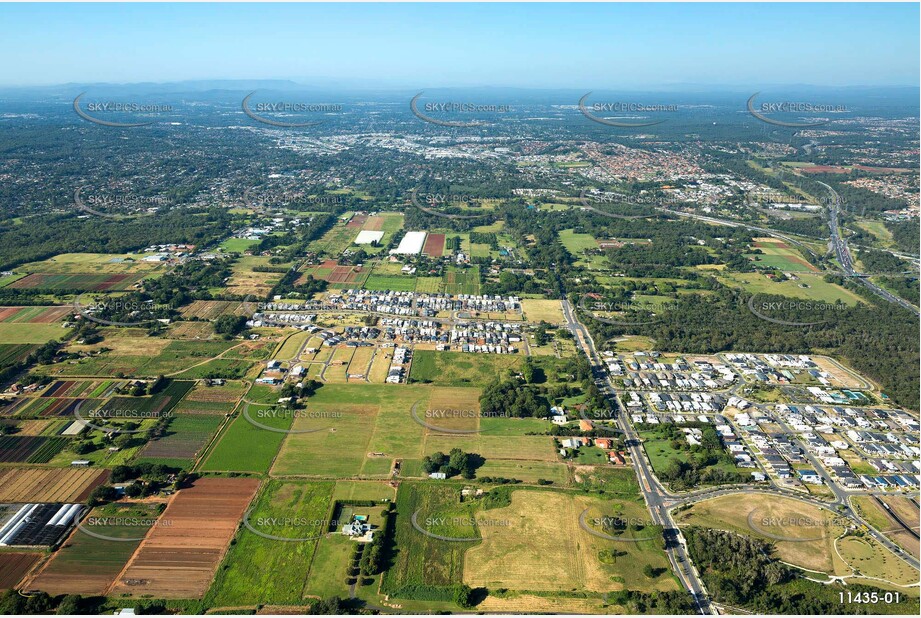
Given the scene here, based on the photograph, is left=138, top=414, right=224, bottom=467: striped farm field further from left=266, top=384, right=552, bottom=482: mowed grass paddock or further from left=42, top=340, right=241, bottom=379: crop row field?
left=42, top=340, right=241, bottom=379: crop row field

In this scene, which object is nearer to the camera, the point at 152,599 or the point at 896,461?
the point at 152,599

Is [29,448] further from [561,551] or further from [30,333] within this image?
[561,551]

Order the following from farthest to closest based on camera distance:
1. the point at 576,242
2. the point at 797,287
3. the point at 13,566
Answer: the point at 576,242 → the point at 797,287 → the point at 13,566

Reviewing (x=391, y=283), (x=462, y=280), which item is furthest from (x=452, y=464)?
(x=462, y=280)

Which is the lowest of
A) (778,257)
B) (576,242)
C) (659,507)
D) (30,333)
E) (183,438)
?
(659,507)

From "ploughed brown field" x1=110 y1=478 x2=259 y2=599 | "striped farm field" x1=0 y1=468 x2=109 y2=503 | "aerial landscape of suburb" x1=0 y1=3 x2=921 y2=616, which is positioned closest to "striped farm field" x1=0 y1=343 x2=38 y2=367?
"aerial landscape of suburb" x1=0 y1=3 x2=921 y2=616

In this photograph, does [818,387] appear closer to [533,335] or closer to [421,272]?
[533,335]

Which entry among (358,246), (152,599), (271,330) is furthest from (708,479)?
(358,246)
